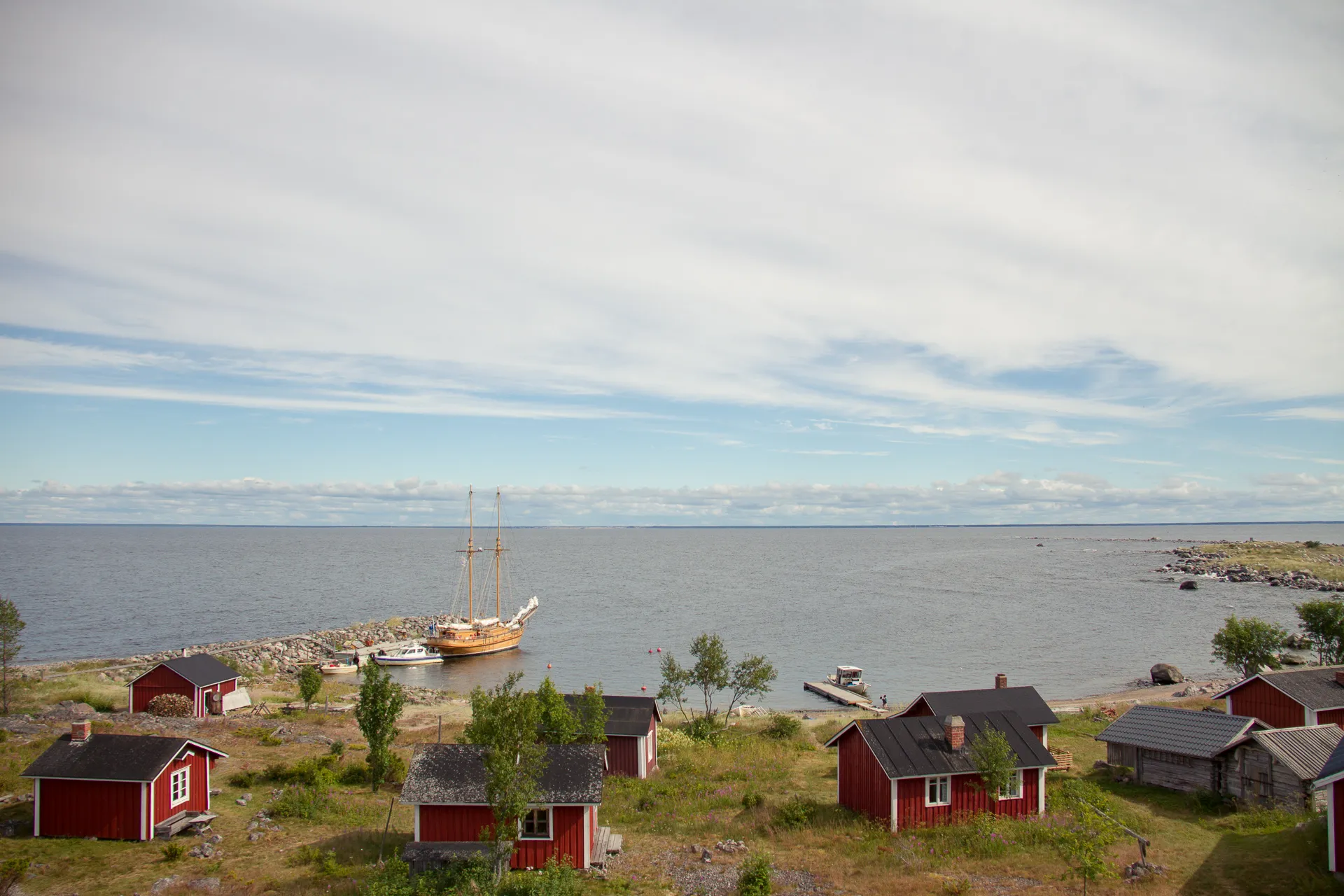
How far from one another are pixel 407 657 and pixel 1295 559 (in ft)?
591

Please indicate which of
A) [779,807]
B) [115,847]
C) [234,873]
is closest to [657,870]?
[779,807]

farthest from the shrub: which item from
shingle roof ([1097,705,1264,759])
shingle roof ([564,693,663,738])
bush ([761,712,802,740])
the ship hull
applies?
the ship hull

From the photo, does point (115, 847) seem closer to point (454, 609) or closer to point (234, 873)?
point (234, 873)

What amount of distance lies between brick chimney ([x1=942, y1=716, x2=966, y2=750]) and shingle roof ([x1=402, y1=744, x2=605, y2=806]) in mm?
12768

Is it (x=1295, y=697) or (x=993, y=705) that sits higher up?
(x=1295, y=697)

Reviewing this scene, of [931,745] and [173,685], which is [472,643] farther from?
[931,745]

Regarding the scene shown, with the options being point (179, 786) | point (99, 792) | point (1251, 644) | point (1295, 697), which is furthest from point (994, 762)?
point (1251, 644)

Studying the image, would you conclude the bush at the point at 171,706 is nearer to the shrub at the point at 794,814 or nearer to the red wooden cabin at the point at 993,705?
the shrub at the point at 794,814

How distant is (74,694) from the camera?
1929 inches

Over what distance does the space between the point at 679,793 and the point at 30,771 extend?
22800mm

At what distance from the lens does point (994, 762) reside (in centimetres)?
2870

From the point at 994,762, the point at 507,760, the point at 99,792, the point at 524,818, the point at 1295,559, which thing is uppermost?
the point at 507,760

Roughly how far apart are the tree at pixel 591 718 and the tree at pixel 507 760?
803cm

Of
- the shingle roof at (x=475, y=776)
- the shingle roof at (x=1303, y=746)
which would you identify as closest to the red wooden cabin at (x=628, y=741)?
the shingle roof at (x=475, y=776)
